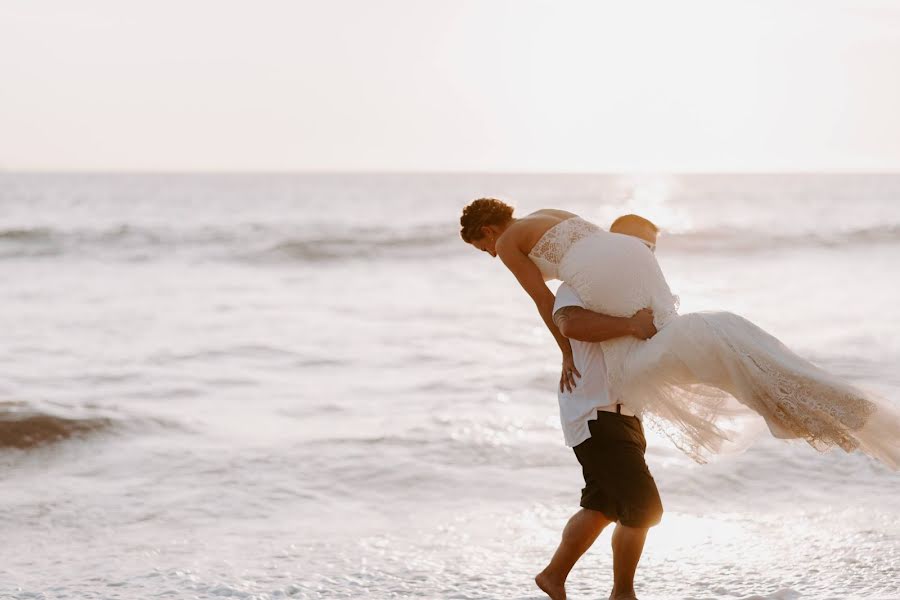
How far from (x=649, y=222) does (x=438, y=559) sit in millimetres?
2214

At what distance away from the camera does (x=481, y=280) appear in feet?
72.9

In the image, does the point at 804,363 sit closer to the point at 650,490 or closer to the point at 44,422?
the point at 650,490

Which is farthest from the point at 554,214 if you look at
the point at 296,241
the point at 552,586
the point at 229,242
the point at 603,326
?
the point at 229,242

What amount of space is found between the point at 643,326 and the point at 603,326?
17cm

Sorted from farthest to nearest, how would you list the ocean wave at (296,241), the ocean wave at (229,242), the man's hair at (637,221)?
the ocean wave at (296,241) → the ocean wave at (229,242) → the man's hair at (637,221)

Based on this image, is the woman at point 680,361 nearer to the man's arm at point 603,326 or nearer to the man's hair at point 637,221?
the man's arm at point 603,326

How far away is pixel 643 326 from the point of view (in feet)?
13.7

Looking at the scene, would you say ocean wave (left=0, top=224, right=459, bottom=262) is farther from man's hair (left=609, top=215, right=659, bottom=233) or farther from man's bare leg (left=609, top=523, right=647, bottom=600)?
man's bare leg (left=609, top=523, right=647, bottom=600)

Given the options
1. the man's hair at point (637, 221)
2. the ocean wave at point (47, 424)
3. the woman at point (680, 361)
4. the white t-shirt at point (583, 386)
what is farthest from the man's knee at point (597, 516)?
the ocean wave at point (47, 424)

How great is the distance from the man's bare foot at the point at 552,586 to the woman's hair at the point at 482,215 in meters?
1.61

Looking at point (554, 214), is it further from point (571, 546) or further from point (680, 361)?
point (571, 546)

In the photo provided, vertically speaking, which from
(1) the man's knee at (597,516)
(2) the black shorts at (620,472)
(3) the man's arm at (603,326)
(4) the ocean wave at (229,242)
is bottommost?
(1) the man's knee at (597,516)

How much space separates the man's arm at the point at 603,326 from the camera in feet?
13.7

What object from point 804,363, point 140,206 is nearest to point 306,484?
point 804,363
